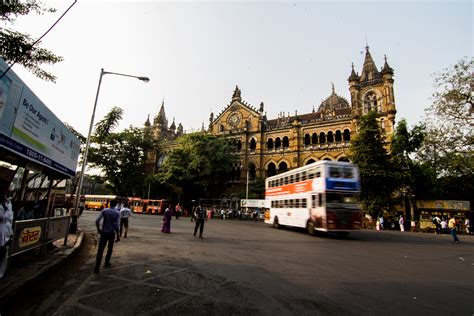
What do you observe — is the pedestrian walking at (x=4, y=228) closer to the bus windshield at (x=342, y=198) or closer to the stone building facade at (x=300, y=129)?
the bus windshield at (x=342, y=198)

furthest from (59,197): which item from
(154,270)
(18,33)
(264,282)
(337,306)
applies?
(337,306)

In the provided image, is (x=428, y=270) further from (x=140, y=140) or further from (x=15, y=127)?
(x=140, y=140)

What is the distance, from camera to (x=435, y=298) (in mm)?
4449

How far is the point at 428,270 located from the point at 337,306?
4.65 m

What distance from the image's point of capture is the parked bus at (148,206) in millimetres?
34344

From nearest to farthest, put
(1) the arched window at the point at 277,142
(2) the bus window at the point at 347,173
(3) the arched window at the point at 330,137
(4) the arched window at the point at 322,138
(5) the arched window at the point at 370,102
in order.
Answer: (2) the bus window at the point at 347,173 < (5) the arched window at the point at 370,102 < (3) the arched window at the point at 330,137 < (4) the arched window at the point at 322,138 < (1) the arched window at the point at 277,142

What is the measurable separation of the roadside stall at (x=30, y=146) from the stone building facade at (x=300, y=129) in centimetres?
2913

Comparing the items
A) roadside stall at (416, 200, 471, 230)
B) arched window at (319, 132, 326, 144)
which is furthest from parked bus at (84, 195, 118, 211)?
roadside stall at (416, 200, 471, 230)

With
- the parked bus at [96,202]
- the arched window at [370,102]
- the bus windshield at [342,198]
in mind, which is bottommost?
the parked bus at [96,202]

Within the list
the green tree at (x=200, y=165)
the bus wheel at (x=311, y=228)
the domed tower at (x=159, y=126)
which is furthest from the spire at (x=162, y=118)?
the bus wheel at (x=311, y=228)

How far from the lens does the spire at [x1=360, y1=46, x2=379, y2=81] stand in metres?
32.0

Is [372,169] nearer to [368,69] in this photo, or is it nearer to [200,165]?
[368,69]

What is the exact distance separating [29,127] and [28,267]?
301 cm

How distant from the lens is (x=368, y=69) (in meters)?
33.1
